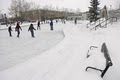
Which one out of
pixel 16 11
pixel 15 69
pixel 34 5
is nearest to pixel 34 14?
pixel 34 5

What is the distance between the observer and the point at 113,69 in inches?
210

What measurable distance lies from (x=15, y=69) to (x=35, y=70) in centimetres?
Answer: 98

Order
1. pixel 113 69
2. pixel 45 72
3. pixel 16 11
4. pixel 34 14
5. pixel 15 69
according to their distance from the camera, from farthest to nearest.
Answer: pixel 34 14, pixel 16 11, pixel 15 69, pixel 45 72, pixel 113 69

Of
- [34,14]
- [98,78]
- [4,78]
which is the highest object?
[34,14]

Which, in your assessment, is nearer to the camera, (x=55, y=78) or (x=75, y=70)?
(x=55, y=78)

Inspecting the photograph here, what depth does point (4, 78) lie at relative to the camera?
565cm

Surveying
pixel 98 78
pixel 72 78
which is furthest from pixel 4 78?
pixel 98 78

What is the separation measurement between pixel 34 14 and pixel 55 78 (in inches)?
3259

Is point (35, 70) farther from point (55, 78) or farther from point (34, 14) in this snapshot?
point (34, 14)

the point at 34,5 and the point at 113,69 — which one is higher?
the point at 34,5

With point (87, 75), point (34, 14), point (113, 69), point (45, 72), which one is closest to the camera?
point (87, 75)

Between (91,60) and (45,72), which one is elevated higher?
(91,60)

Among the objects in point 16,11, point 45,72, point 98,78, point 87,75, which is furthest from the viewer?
point 16,11

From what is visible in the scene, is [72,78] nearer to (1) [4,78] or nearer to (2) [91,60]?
(2) [91,60]
